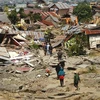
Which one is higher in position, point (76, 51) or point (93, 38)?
point (93, 38)

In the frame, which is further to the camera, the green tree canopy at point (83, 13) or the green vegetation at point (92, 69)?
the green tree canopy at point (83, 13)

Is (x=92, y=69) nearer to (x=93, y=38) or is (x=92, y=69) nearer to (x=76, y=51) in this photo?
(x=76, y=51)

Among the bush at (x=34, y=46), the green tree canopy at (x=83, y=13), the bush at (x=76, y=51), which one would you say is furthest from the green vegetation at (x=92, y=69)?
the green tree canopy at (x=83, y=13)

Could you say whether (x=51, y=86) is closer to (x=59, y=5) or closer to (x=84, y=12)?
(x=84, y=12)

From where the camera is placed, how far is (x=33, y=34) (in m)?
A: 32.6

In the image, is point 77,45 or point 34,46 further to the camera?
point 34,46

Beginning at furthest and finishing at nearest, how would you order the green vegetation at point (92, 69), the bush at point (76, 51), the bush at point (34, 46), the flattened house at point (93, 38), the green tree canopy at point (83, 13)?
1. the green tree canopy at point (83, 13)
2. the flattened house at point (93, 38)
3. the bush at point (34, 46)
4. the bush at point (76, 51)
5. the green vegetation at point (92, 69)

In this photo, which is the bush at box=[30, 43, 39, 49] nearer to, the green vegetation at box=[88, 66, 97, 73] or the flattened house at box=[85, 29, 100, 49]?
the flattened house at box=[85, 29, 100, 49]

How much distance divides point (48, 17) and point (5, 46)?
2733cm

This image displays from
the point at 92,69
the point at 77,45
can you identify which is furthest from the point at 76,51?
the point at 92,69

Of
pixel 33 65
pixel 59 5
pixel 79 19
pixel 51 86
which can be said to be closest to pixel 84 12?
pixel 79 19

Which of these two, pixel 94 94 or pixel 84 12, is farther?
pixel 84 12

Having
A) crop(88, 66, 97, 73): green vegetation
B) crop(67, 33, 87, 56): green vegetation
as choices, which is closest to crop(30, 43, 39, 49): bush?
crop(67, 33, 87, 56): green vegetation

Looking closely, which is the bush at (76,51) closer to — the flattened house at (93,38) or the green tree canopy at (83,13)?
the flattened house at (93,38)
